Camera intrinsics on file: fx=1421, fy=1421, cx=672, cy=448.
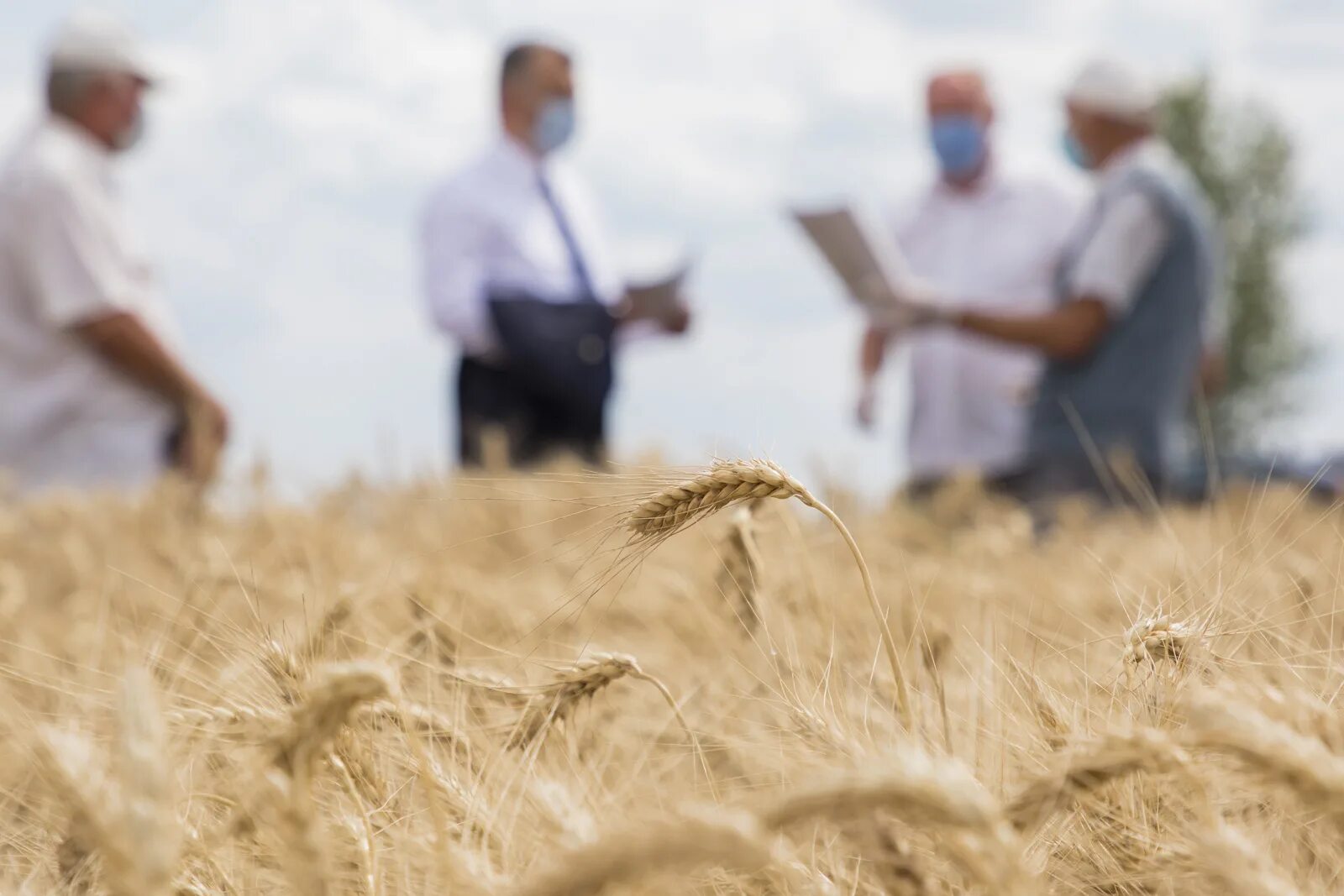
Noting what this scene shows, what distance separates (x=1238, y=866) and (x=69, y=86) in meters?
4.15

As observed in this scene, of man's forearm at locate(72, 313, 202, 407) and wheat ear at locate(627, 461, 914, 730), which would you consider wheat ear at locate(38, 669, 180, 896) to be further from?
man's forearm at locate(72, 313, 202, 407)

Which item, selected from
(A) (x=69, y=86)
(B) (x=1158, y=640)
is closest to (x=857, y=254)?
(A) (x=69, y=86)

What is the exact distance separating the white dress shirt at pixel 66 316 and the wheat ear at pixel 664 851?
3.61 meters

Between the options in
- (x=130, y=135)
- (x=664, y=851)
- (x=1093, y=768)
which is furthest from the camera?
(x=130, y=135)

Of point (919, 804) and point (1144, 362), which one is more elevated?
point (919, 804)

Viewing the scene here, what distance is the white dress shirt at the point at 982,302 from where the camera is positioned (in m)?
4.75

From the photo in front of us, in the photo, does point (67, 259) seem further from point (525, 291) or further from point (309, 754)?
point (309, 754)

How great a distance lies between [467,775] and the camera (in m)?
1.02

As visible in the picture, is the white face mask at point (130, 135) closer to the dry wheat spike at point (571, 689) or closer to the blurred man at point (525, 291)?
the blurred man at point (525, 291)

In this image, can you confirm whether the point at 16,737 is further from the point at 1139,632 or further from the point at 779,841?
the point at 1139,632

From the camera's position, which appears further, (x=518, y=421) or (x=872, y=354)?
(x=872, y=354)

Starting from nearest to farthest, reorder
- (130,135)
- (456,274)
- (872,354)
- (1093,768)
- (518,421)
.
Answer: (1093,768), (130,135), (456,274), (518,421), (872,354)

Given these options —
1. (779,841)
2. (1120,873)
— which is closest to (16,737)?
(779,841)

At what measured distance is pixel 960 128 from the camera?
496cm
